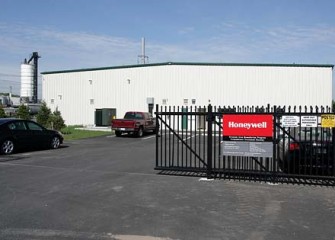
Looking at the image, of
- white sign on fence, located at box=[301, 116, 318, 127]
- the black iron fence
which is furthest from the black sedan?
white sign on fence, located at box=[301, 116, 318, 127]

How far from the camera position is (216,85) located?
38969mm

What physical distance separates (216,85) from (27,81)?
132ft

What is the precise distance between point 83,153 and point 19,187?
7557mm

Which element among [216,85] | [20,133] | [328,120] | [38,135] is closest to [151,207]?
[328,120]

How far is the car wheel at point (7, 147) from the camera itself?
54.3ft

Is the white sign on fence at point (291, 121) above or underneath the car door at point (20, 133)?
above

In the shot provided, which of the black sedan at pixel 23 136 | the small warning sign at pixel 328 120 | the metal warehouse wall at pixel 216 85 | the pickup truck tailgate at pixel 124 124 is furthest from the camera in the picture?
the metal warehouse wall at pixel 216 85

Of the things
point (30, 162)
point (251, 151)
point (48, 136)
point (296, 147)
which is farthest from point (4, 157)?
point (296, 147)

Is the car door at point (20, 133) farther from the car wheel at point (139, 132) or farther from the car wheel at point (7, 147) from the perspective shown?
the car wheel at point (139, 132)

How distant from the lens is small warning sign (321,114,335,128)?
9.84 metres

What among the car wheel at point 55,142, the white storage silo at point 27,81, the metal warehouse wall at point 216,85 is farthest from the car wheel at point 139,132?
the white storage silo at point 27,81

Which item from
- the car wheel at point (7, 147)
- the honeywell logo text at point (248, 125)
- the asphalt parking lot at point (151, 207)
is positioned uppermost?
the honeywell logo text at point (248, 125)

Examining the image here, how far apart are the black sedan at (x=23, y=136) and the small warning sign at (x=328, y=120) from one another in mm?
12067

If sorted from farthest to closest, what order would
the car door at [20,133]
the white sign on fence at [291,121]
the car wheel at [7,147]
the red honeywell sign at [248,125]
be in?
the car door at [20,133] → the car wheel at [7,147] → the red honeywell sign at [248,125] → the white sign on fence at [291,121]
